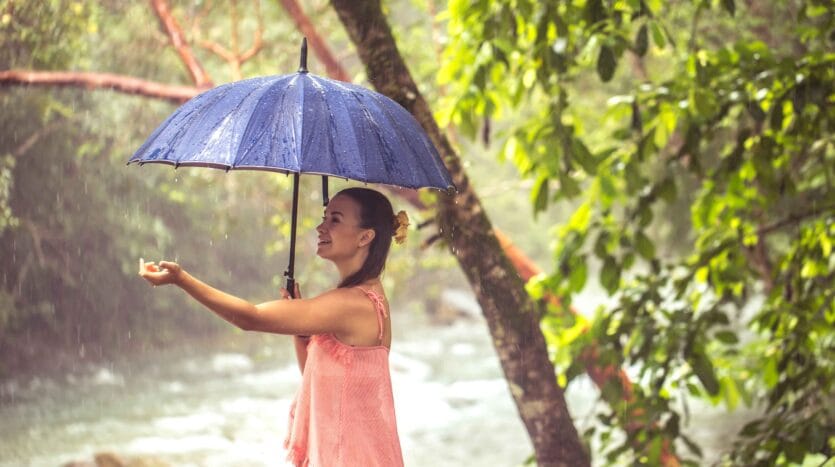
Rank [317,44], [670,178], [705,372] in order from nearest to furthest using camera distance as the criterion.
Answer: [705,372] → [670,178] → [317,44]

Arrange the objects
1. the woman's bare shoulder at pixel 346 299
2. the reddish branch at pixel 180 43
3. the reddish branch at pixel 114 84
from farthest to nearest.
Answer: the reddish branch at pixel 180 43
the reddish branch at pixel 114 84
the woman's bare shoulder at pixel 346 299

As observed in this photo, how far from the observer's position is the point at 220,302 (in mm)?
1768

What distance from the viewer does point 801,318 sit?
316cm

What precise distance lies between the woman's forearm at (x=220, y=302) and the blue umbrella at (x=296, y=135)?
214mm

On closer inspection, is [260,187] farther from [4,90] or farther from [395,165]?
[395,165]

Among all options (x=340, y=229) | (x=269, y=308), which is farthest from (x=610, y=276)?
(x=269, y=308)

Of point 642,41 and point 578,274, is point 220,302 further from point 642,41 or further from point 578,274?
point 578,274

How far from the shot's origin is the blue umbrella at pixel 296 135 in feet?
5.91

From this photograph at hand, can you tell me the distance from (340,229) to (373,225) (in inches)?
2.9

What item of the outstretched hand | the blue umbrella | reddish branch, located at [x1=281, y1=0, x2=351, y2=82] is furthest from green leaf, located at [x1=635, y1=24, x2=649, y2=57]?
reddish branch, located at [x1=281, y1=0, x2=351, y2=82]

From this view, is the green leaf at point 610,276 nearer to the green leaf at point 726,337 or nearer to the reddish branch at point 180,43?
the green leaf at point 726,337

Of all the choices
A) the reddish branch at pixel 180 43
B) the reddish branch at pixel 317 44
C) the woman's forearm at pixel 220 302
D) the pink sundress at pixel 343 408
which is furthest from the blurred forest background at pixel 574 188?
the woman's forearm at pixel 220 302

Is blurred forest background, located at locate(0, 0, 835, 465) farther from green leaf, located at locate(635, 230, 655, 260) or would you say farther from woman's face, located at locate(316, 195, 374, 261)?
woman's face, located at locate(316, 195, 374, 261)

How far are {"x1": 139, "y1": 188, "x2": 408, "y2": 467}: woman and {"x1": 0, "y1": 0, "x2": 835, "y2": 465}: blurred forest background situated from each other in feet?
3.82
